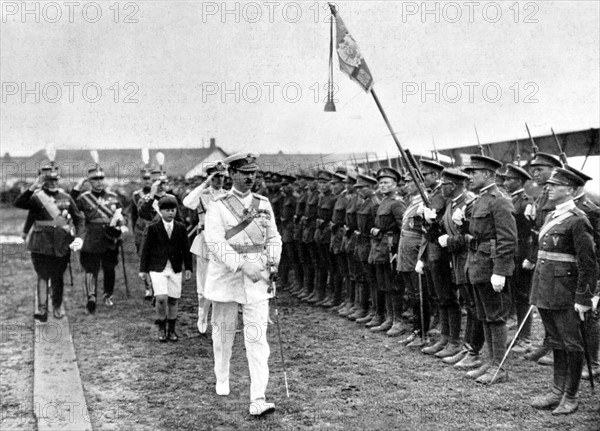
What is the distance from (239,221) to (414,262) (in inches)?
114

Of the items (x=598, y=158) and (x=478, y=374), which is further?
(x=598, y=158)

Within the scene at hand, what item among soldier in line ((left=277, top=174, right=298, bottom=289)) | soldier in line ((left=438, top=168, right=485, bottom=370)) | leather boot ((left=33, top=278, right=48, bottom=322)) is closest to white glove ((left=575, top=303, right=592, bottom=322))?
soldier in line ((left=438, top=168, right=485, bottom=370))

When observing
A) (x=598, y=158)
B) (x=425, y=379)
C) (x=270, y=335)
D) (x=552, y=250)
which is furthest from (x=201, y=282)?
(x=598, y=158)

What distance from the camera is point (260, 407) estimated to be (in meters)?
5.33

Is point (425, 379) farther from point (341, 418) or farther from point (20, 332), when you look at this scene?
point (20, 332)

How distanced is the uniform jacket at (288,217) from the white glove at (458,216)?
18.0 feet

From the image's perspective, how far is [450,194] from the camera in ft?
24.3

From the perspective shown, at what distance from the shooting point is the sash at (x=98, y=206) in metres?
10.7

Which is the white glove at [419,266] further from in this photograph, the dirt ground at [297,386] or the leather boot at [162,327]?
the leather boot at [162,327]

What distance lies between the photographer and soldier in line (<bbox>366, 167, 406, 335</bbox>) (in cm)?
845

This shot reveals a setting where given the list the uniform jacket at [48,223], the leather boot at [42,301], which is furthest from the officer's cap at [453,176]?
the leather boot at [42,301]

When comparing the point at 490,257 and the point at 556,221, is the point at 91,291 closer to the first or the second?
the point at 490,257

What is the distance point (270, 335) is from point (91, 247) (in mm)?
3861

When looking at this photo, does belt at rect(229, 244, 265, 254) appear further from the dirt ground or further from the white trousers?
the dirt ground
